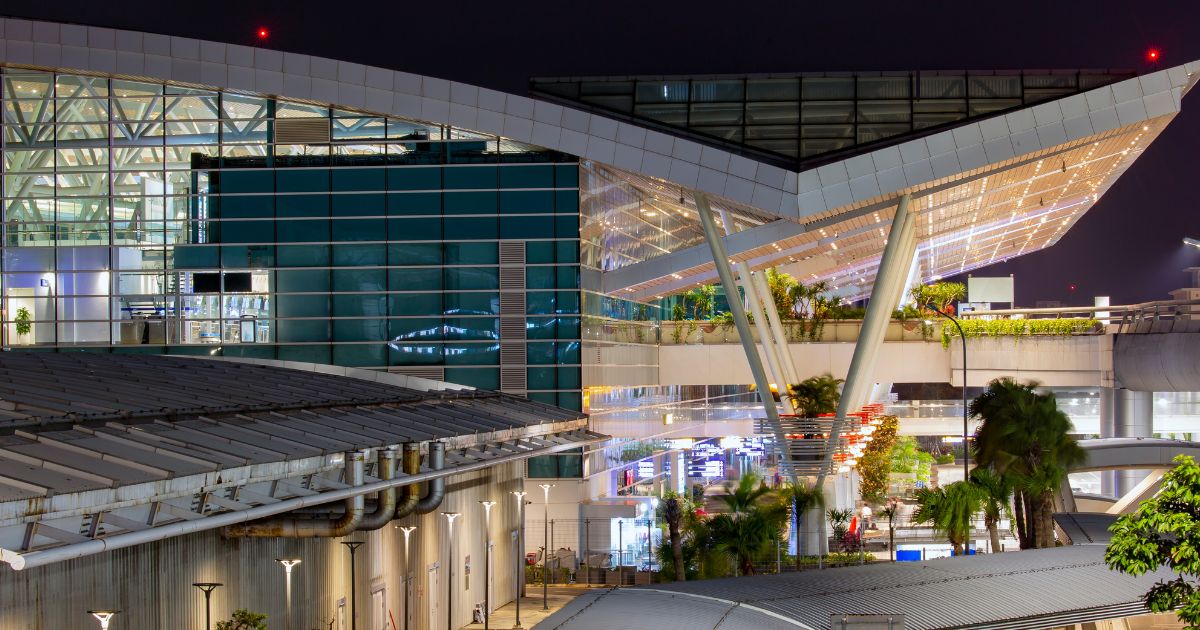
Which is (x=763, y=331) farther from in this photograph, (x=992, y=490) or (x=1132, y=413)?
(x=1132, y=413)

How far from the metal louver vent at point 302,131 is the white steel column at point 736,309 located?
1245 centimetres

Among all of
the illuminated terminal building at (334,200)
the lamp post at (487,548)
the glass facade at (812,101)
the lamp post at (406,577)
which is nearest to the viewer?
the lamp post at (406,577)

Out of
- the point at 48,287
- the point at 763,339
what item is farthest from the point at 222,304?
the point at 763,339

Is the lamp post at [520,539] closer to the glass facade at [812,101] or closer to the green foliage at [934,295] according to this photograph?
the glass facade at [812,101]

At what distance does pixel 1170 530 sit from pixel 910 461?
69327 mm

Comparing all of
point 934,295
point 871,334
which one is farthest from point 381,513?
point 934,295

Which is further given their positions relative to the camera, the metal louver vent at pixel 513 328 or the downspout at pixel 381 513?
the metal louver vent at pixel 513 328

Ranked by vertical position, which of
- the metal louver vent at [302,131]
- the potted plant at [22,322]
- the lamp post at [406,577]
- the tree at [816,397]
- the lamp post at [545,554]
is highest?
the metal louver vent at [302,131]

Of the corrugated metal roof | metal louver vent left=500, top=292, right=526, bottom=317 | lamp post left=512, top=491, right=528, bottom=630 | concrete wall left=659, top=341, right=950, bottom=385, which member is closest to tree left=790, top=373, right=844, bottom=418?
concrete wall left=659, top=341, right=950, bottom=385

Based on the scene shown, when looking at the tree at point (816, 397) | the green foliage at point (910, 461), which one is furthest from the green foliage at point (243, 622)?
the green foliage at point (910, 461)

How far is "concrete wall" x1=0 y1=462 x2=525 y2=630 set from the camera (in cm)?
1820

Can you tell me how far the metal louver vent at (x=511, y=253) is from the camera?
46.9 m

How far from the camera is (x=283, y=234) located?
47281 millimetres

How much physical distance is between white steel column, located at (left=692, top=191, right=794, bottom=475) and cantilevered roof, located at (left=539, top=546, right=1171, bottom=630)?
2154cm
